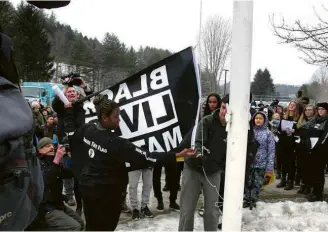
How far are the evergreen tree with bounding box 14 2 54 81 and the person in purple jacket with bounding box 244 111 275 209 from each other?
34.2m

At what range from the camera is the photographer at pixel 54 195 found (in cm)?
351

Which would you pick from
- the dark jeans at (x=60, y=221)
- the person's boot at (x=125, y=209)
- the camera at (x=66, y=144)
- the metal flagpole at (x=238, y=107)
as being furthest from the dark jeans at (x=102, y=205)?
the person's boot at (x=125, y=209)

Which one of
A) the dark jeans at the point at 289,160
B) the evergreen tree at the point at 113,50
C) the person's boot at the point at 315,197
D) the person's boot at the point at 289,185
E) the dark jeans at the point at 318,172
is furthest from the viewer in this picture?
the evergreen tree at the point at 113,50

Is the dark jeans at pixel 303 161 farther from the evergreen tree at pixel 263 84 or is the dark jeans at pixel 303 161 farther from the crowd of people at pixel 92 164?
the evergreen tree at pixel 263 84

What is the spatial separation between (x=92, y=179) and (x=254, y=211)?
11.1 ft

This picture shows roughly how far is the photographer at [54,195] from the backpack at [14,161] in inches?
98.7

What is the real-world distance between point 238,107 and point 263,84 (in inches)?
2595

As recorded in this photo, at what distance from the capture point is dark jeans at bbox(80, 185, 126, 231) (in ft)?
10.5

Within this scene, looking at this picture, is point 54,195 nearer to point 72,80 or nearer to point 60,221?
point 60,221

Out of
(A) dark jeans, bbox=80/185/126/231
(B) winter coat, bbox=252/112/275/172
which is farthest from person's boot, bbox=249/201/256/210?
(A) dark jeans, bbox=80/185/126/231

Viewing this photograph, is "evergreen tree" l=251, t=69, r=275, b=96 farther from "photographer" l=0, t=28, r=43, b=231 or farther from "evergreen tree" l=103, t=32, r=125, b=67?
"photographer" l=0, t=28, r=43, b=231

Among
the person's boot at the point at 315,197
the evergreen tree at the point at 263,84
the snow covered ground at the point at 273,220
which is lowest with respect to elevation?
A: the snow covered ground at the point at 273,220

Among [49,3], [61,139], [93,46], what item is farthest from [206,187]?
[93,46]

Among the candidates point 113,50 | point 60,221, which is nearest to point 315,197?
point 60,221
